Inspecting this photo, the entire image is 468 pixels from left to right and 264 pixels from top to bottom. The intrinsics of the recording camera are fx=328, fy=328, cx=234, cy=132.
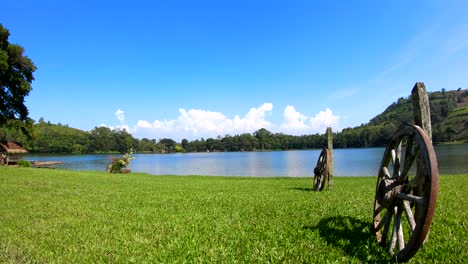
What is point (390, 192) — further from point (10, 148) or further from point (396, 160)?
point (10, 148)

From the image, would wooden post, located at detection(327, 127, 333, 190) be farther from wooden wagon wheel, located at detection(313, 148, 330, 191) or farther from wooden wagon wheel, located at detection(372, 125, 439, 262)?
wooden wagon wheel, located at detection(372, 125, 439, 262)

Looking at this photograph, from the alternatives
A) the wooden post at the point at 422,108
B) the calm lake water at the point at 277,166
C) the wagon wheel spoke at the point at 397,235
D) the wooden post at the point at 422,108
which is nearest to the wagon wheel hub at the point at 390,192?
the wagon wheel spoke at the point at 397,235

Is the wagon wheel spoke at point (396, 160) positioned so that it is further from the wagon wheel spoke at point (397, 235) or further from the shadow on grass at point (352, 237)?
the shadow on grass at point (352, 237)

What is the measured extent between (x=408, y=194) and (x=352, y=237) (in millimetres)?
1612

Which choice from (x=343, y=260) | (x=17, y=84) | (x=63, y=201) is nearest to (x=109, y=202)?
(x=63, y=201)

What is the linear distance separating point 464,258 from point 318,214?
3.59 meters

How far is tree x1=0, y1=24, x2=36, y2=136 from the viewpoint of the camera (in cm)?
3603

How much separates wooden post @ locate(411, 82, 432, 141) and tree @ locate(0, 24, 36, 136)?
4008 cm

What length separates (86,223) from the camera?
830 centimetres

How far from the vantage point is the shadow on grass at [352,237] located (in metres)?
5.51

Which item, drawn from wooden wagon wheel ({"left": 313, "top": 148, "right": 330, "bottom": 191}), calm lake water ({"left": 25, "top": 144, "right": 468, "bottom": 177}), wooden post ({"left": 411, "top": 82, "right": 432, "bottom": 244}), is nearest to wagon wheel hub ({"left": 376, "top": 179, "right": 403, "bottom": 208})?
wooden post ({"left": 411, "top": 82, "right": 432, "bottom": 244})

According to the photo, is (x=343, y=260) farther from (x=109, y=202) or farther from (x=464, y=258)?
(x=109, y=202)

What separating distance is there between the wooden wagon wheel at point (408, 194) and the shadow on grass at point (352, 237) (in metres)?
0.20

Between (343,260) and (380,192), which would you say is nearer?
(343,260)
